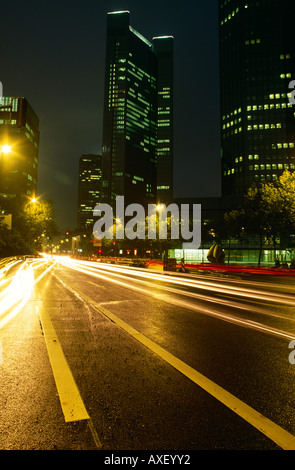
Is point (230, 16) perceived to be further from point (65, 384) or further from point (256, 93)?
point (65, 384)

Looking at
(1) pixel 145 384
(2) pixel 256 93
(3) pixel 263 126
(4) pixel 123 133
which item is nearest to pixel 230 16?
(2) pixel 256 93

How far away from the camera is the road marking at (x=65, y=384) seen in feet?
9.09

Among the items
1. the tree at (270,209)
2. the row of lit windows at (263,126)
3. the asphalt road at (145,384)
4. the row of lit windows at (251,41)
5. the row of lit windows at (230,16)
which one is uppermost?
the row of lit windows at (230,16)

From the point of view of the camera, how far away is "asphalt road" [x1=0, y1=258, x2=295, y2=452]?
2434mm

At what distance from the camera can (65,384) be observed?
136 inches

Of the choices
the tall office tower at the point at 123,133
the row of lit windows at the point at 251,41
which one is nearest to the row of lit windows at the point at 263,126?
the row of lit windows at the point at 251,41

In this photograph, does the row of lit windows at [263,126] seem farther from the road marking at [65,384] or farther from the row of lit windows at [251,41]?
the road marking at [65,384]

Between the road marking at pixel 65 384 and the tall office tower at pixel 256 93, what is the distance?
130m

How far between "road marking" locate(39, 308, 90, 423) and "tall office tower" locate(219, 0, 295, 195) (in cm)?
13037

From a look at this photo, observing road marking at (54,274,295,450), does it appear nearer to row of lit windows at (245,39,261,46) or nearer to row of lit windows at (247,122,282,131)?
row of lit windows at (247,122,282,131)

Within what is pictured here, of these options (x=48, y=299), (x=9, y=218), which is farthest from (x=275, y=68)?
(x=48, y=299)

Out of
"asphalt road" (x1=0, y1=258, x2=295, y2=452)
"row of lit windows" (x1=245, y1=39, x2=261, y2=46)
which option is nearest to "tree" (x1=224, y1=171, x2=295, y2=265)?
"asphalt road" (x1=0, y1=258, x2=295, y2=452)

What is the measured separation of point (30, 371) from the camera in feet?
12.7
